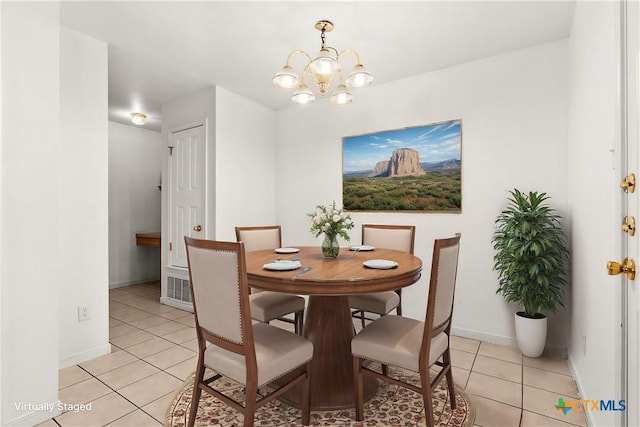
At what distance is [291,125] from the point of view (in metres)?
4.45

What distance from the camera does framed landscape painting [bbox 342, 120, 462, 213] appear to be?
10.6 ft

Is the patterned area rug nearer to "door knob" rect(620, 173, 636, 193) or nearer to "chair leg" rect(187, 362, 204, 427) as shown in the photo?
"chair leg" rect(187, 362, 204, 427)

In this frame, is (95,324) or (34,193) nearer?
(34,193)

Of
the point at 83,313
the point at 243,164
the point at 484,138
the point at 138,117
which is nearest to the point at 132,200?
the point at 138,117

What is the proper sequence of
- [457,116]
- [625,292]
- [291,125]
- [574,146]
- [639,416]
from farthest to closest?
1. [291,125]
2. [457,116]
3. [574,146]
4. [625,292]
5. [639,416]

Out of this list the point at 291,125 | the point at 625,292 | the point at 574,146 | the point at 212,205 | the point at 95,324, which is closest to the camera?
the point at 625,292

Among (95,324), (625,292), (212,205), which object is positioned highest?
(212,205)

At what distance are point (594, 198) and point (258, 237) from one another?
250cm

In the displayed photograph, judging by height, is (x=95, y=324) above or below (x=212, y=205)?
below

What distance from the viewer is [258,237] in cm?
308

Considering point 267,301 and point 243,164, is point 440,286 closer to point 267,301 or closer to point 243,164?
point 267,301

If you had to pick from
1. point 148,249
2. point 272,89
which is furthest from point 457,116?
point 148,249

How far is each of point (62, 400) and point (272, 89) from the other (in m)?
3.40

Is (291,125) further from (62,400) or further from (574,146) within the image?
(62,400)
